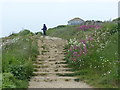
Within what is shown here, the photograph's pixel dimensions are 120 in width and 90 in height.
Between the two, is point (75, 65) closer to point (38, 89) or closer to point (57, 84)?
point (57, 84)

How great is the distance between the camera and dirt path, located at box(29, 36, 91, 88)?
7.49 m

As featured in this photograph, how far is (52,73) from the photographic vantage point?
8930 millimetres

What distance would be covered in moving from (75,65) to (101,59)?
1246mm

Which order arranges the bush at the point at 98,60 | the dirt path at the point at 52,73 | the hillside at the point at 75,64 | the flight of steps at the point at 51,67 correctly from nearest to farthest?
→ 1. the hillside at the point at 75,64
2. the bush at the point at 98,60
3. the dirt path at the point at 52,73
4. the flight of steps at the point at 51,67

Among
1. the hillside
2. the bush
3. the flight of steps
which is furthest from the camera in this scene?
the flight of steps

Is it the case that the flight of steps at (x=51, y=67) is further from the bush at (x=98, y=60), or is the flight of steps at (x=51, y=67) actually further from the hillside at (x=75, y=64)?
the bush at (x=98, y=60)

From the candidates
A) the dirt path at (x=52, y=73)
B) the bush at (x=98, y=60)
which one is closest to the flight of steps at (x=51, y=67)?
the dirt path at (x=52, y=73)

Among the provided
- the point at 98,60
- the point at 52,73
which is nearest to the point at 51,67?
the point at 52,73

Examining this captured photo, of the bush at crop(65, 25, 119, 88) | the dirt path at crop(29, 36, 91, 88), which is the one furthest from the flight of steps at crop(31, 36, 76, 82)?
the bush at crop(65, 25, 119, 88)

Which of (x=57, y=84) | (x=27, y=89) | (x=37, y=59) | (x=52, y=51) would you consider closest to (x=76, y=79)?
(x=57, y=84)

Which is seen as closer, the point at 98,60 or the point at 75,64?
the point at 98,60

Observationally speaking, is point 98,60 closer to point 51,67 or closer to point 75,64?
point 75,64

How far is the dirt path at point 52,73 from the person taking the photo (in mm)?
7490

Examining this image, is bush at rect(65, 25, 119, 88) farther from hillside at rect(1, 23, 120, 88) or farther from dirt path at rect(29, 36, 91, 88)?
dirt path at rect(29, 36, 91, 88)
